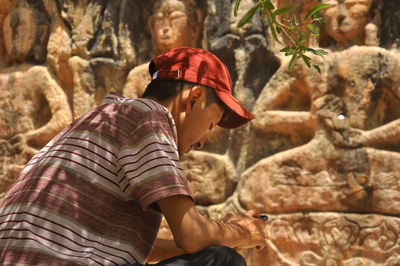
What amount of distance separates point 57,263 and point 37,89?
2.82 metres

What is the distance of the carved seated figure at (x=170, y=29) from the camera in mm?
3273

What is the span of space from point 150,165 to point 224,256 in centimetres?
26

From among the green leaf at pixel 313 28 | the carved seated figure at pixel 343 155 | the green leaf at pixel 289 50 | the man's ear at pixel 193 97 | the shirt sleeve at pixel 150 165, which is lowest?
the carved seated figure at pixel 343 155

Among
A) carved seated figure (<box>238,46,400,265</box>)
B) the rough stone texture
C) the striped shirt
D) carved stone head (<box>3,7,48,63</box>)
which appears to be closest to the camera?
the striped shirt

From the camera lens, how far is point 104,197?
44.6 inches

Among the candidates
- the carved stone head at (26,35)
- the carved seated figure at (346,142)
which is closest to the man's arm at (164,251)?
the carved seated figure at (346,142)

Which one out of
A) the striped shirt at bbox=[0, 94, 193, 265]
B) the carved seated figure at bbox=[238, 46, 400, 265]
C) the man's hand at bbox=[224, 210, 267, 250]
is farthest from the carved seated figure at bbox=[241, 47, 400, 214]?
the striped shirt at bbox=[0, 94, 193, 265]

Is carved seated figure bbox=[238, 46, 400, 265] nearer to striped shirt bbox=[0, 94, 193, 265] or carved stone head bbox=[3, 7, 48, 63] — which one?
striped shirt bbox=[0, 94, 193, 265]

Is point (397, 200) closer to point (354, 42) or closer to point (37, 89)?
point (354, 42)

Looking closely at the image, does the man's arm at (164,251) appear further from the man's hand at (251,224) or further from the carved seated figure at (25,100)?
the carved seated figure at (25,100)

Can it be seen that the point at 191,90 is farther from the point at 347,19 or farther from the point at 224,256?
the point at 347,19

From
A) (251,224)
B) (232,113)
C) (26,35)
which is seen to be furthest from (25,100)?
(251,224)

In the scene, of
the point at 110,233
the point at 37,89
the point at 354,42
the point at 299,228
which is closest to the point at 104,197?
the point at 110,233

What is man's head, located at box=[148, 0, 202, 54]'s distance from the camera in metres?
3.27
